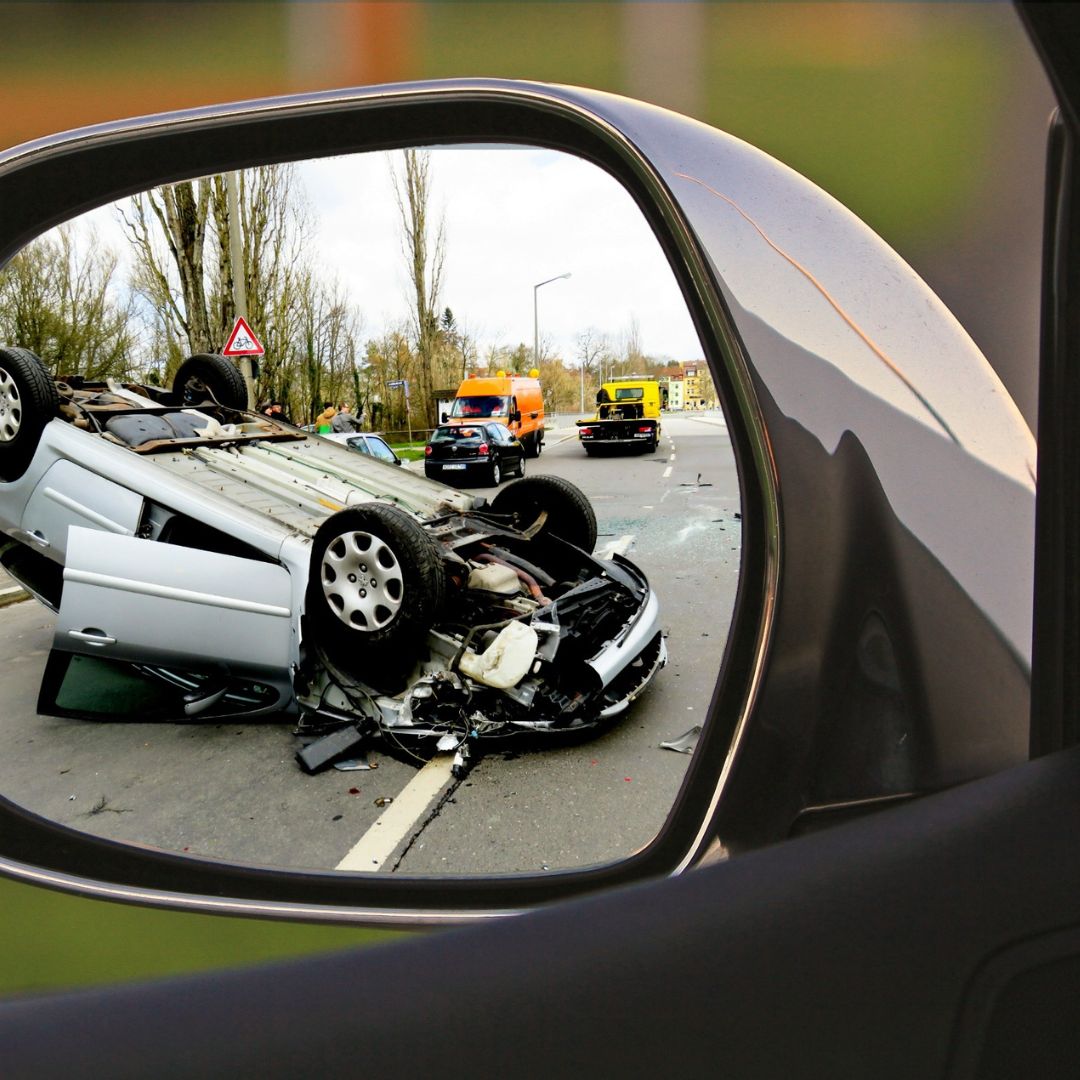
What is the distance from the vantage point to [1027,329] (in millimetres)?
708

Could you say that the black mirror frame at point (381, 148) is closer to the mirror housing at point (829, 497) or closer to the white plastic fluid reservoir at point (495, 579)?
the mirror housing at point (829, 497)

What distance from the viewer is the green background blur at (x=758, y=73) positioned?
2.28 feet

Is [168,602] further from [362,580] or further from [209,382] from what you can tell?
[209,382]


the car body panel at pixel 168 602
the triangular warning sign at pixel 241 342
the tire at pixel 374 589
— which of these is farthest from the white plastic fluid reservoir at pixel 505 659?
the triangular warning sign at pixel 241 342

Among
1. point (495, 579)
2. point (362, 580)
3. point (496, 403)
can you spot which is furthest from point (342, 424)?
point (496, 403)

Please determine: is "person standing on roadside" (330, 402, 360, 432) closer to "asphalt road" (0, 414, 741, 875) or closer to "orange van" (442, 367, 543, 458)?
"asphalt road" (0, 414, 741, 875)

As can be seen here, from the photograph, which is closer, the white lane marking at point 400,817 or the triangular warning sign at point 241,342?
the white lane marking at point 400,817

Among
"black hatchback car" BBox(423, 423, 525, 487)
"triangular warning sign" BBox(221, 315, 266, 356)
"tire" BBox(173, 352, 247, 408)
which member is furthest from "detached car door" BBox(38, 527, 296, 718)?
"black hatchback car" BBox(423, 423, 525, 487)

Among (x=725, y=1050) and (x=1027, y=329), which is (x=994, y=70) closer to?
(x=1027, y=329)

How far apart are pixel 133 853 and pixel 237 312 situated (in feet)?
31.2

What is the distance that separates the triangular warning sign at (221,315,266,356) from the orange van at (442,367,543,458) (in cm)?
829

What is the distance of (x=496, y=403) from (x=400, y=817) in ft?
55.3

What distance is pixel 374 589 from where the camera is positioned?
3.57 meters

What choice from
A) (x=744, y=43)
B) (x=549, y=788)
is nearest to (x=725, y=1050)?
Result: (x=744, y=43)
